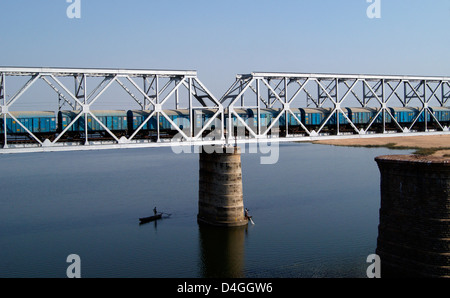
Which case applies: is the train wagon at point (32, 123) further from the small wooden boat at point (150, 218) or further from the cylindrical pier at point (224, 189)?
the cylindrical pier at point (224, 189)

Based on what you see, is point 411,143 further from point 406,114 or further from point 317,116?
point 317,116

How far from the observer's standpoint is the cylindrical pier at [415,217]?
28.0 meters

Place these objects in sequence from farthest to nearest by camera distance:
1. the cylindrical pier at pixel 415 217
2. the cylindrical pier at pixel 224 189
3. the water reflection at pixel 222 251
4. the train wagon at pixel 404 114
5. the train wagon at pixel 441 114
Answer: the train wagon at pixel 441 114, the train wagon at pixel 404 114, the cylindrical pier at pixel 224 189, the water reflection at pixel 222 251, the cylindrical pier at pixel 415 217

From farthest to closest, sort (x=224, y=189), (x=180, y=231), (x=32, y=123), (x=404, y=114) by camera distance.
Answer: (x=404, y=114), (x=224, y=189), (x=180, y=231), (x=32, y=123)

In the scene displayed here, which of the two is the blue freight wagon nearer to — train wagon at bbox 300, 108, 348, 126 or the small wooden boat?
train wagon at bbox 300, 108, 348, 126

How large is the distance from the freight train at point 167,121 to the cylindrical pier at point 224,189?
4.35m

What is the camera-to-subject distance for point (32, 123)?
4156cm

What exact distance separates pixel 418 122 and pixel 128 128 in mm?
40914

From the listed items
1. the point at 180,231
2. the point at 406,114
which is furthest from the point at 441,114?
the point at 180,231

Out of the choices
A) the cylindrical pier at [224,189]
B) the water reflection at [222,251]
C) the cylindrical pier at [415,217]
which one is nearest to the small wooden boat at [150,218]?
the water reflection at [222,251]

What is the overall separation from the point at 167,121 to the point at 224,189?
29.7 feet

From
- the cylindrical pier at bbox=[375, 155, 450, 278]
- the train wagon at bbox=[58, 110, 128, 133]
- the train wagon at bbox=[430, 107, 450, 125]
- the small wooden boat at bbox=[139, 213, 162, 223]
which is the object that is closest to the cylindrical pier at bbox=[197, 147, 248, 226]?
the small wooden boat at bbox=[139, 213, 162, 223]
